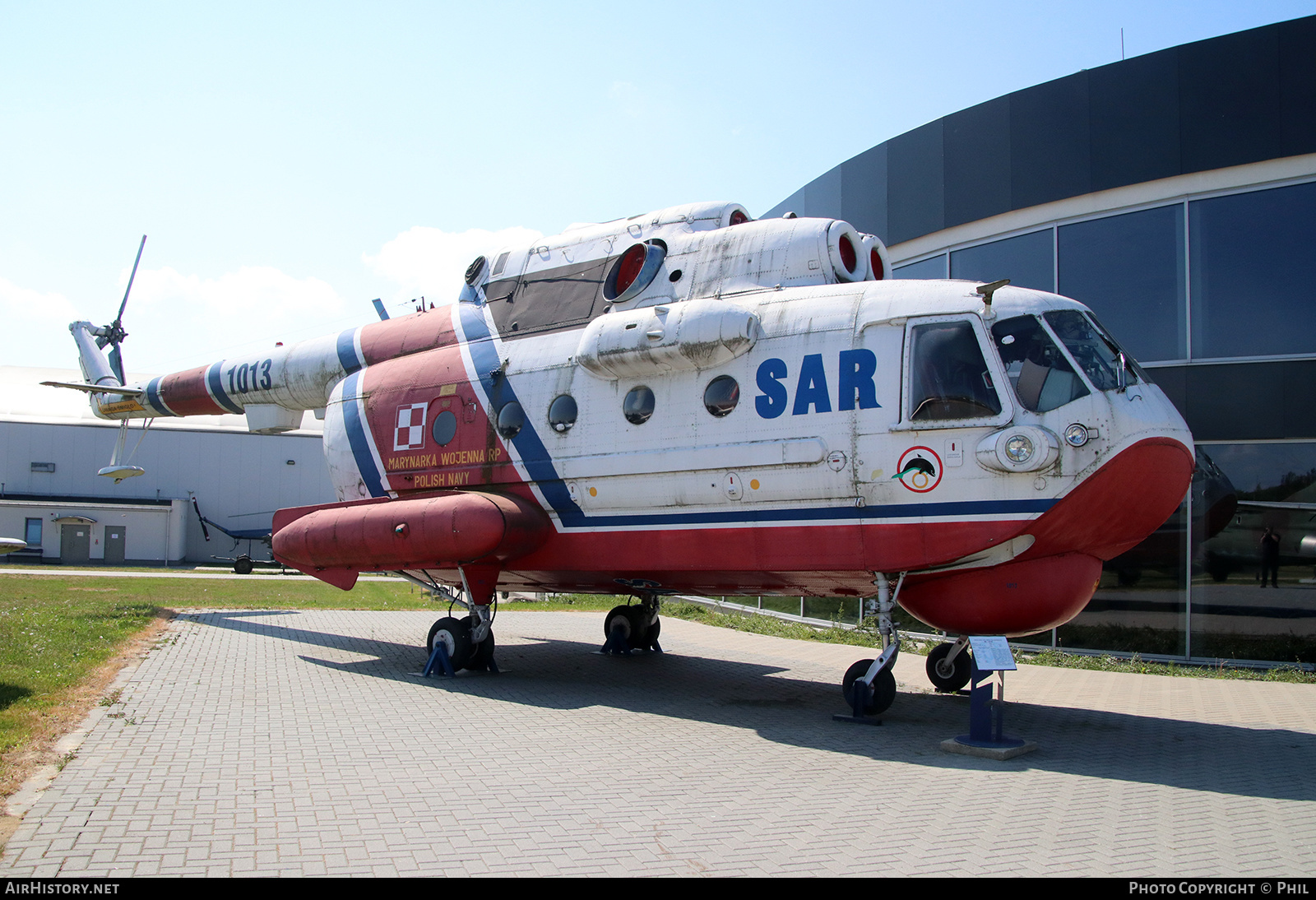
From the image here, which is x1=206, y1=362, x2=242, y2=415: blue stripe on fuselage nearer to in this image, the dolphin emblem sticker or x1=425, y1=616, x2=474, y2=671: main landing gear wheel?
x1=425, y1=616, x2=474, y2=671: main landing gear wheel

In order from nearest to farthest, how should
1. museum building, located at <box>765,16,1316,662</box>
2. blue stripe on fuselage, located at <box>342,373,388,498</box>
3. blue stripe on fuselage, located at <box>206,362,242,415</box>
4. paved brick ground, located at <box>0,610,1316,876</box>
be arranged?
paved brick ground, located at <box>0,610,1316,876</box>, museum building, located at <box>765,16,1316,662</box>, blue stripe on fuselage, located at <box>342,373,388,498</box>, blue stripe on fuselage, located at <box>206,362,242,415</box>

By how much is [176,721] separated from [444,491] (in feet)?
14.3

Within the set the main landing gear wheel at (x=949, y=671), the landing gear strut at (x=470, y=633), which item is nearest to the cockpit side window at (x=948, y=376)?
the main landing gear wheel at (x=949, y=671)

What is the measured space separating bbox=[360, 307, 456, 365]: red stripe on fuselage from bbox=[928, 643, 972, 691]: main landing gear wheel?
7327 millimetres

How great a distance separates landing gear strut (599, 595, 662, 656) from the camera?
13.7 meters

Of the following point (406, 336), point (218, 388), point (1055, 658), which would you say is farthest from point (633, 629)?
point (218, 388)

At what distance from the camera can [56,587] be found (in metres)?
22.4

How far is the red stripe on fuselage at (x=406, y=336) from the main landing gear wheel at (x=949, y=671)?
24.0 ft

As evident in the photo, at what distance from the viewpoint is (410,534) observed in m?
11.0

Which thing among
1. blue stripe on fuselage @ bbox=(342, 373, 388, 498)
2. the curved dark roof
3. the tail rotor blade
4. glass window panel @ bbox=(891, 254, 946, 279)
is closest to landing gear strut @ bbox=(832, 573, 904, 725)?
blue stripe on fuselage @ bbox=(342, 373, 388, 498)

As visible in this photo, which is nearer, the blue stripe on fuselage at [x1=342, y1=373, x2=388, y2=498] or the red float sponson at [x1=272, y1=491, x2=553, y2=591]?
the red float sponson at [x1=272, y1=491, x2=553, y2=591]

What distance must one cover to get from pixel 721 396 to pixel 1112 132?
8.68 meters

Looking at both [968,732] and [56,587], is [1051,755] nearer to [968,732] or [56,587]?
[968,732]
